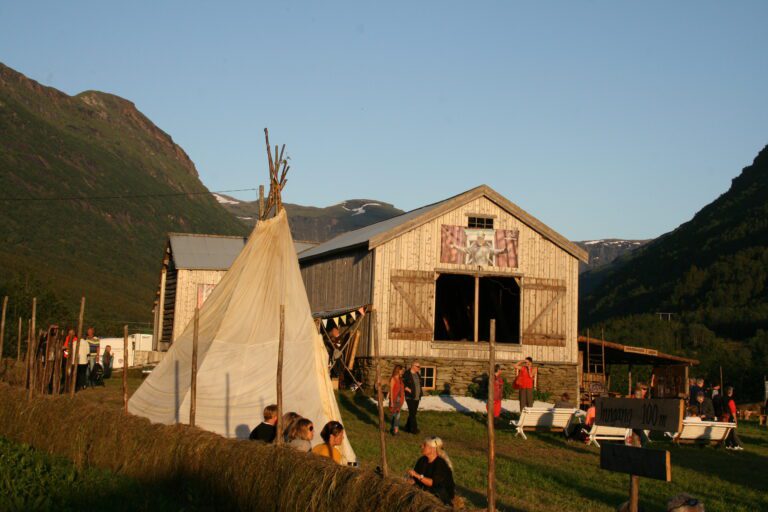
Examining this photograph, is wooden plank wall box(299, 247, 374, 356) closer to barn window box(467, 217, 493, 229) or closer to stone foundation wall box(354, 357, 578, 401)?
stone foundation wall box(354, 357, 578, 401)

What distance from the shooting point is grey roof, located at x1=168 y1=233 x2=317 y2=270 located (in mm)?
40844

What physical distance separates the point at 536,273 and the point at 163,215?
Answer: 11292 cm

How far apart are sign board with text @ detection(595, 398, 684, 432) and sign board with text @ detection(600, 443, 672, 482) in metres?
0.20

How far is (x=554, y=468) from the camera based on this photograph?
17.5 m

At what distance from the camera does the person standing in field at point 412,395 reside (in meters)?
21.6

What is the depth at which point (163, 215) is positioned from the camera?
446ft

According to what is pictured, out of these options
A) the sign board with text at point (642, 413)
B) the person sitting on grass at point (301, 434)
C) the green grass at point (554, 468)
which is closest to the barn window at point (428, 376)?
the green grass at point (554, 468)

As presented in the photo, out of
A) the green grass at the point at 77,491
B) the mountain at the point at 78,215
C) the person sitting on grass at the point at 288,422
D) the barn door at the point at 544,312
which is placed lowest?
the green grass at the point at 77,491

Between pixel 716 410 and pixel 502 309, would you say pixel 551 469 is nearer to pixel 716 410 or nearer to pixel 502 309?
pixel 716 410

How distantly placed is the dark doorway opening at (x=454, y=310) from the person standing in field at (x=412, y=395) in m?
13.2

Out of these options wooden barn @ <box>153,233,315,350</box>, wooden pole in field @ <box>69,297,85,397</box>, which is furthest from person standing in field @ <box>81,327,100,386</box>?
wooden barn @ <box>153,233,315,350</box>

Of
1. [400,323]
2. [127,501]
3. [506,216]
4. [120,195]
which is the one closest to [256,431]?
[127,501]

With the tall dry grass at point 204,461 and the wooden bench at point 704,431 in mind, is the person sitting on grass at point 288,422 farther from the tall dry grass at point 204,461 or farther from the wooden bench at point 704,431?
the wooden bench at point 704,431

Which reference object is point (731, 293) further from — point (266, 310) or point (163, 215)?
point (163, 215)
